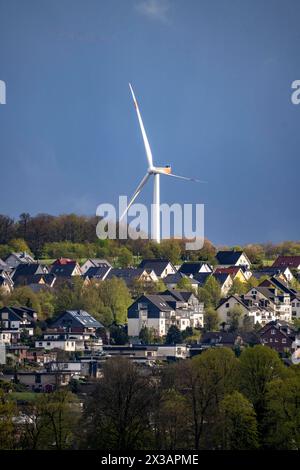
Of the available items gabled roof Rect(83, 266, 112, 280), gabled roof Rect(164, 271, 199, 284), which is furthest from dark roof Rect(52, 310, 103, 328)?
gabled roof Rect(164, 271, 199, 284)

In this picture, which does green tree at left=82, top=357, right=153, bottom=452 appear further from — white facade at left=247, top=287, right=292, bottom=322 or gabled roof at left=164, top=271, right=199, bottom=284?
gabled roof at left=164, top=271, right=199, bottom=284

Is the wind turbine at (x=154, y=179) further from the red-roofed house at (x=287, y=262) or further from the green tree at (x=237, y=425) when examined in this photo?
the green tree at (x=237, y=425)

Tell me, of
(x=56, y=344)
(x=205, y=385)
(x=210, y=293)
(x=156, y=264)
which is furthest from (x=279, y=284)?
(x=205, y=385)

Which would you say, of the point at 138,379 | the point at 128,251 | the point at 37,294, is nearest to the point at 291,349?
the point at 37,294
